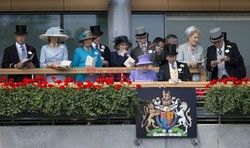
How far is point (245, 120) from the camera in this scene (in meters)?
11.5

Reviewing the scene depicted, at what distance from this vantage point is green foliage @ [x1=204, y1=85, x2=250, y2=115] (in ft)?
36.5

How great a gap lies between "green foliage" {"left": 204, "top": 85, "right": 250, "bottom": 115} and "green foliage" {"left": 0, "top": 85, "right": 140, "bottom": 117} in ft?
4.14

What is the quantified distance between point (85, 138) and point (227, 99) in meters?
2.49

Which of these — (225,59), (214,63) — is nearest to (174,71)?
(214,63)

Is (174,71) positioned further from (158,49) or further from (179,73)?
(158,49)

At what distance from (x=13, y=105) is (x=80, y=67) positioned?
69.1 inches

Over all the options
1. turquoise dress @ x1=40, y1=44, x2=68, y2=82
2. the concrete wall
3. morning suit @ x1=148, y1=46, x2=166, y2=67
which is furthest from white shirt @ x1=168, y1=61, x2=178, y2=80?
turquoise dress @ x1=40, y1=44, x2=68, y2=82

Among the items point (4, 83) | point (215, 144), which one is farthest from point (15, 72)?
point (215, 144)

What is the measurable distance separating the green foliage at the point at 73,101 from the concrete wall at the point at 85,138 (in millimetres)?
311

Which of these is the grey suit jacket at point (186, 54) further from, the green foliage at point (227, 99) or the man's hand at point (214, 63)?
the green foliage at point (227, 99)

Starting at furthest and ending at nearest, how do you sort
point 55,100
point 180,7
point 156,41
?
1. point 180,7
2. point 156,41
3. point 55,100

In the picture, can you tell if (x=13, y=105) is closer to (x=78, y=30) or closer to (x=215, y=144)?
(x=215, y=144)

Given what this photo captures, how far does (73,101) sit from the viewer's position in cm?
1098

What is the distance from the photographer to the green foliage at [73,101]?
11.0 meters
